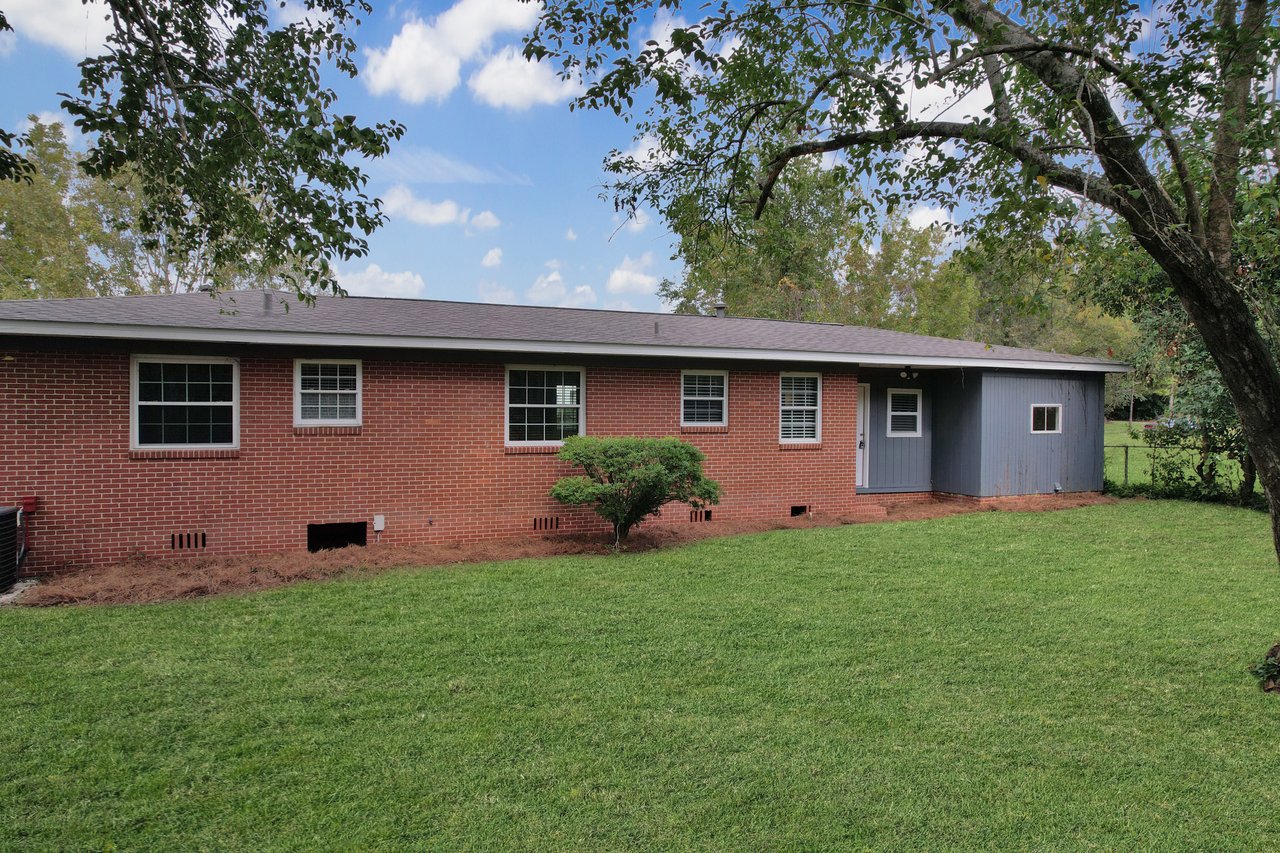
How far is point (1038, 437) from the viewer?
14.2 metres

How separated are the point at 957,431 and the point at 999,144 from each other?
33.8ft

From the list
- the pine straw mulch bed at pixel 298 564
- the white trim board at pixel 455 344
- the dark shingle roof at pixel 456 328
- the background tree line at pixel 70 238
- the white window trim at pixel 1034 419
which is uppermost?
the background tree line at pixel 70 238

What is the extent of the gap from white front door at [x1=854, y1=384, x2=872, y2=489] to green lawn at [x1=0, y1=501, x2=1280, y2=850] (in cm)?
617

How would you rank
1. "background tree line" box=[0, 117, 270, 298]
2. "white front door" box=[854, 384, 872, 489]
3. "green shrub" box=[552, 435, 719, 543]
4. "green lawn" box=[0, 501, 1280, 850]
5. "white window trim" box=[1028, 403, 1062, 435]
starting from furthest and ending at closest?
"background tree line" box=[0, 117, 270, 298]
"white window trim" box=[1028, 403, 1062, 435]
"white front door" box=[854, 384, 872, 489]
"green shrub" box=[552, 435, 719, 543]
"green lawn" box=[0, 501, 1280, 850]

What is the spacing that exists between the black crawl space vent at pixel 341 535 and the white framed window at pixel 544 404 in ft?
7.30

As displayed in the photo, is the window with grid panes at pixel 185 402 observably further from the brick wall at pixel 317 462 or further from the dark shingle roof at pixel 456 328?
the dark shingle roof at pixel 456 328

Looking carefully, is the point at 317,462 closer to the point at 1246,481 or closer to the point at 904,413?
the point at 904,413

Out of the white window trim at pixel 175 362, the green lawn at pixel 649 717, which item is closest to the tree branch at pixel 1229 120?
the green lawn at pixel 649 717

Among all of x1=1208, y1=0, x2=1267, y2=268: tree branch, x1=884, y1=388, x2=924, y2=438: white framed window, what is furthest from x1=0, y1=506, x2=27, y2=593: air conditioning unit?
x1=884, y1=388, x2=924, y2=438: white framed window

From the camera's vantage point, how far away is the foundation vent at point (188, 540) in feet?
28.7

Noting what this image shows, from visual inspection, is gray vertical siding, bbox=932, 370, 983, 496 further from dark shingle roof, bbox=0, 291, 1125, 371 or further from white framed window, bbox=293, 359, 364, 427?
white framed window, bbox=293, 359, 364, 427

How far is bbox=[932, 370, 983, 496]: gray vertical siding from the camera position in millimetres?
13555

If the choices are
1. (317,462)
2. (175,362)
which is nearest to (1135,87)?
(317,462)

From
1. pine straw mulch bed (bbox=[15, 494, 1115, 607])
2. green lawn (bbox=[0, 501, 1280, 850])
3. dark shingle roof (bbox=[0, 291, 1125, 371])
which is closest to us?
green lawn (bbox=[0, 501, 1280, 850])
